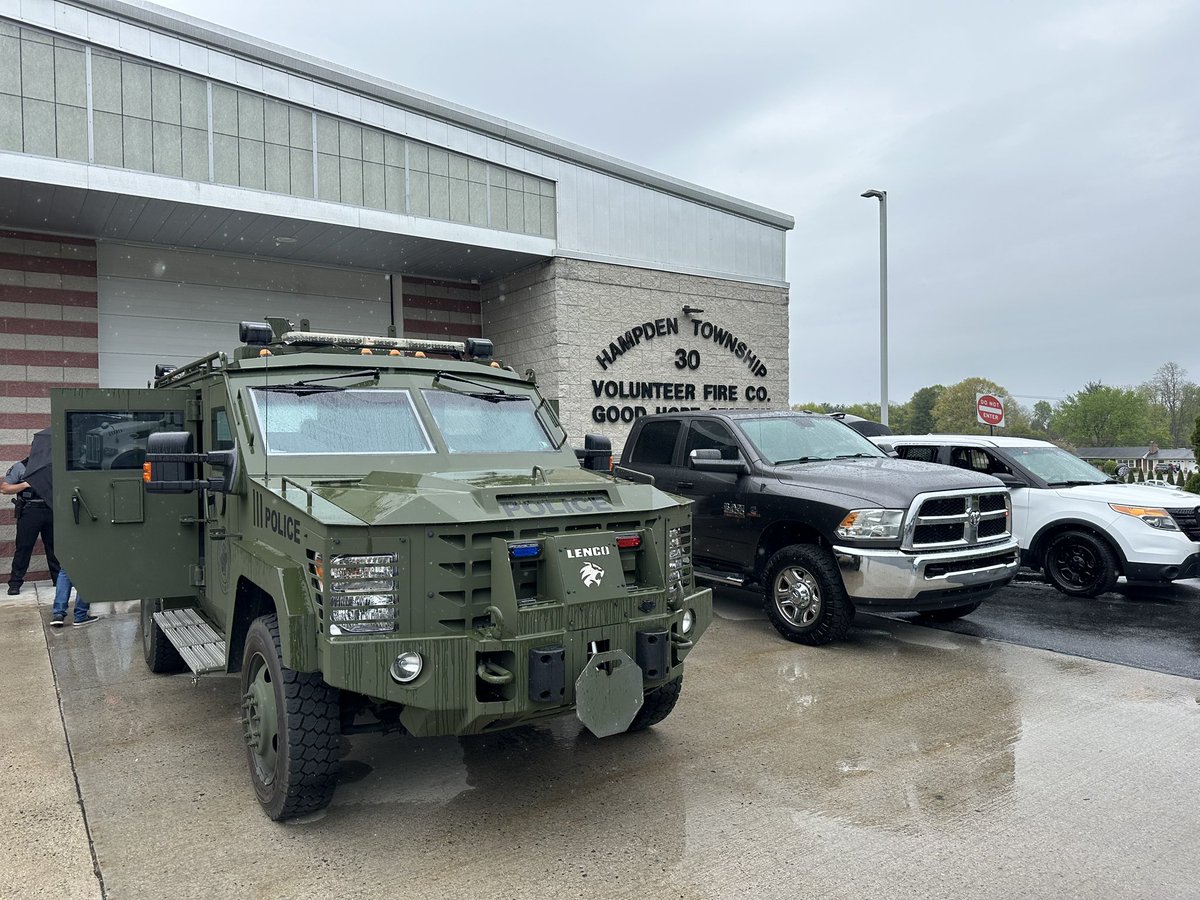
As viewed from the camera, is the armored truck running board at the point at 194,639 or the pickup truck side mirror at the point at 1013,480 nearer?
the armored truck running board at the point at 194,639

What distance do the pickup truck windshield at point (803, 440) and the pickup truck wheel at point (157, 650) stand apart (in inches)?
198

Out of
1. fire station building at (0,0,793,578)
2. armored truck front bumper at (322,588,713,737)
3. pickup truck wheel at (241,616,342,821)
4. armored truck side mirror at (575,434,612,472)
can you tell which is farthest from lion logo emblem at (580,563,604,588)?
fire station building at (0,0,793,578)

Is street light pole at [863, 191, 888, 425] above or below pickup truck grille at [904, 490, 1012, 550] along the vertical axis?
above

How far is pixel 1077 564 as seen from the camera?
9.27 m

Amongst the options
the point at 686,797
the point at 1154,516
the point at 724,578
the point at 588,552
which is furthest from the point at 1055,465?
the point at 588,552

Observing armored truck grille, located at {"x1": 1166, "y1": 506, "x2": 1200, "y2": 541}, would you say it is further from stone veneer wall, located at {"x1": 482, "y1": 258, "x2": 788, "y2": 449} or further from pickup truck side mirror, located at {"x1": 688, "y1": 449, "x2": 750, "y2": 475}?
stone veneer wall, located at {"x1": 482, "y1": 258, "x2": 788, "y2": 449}

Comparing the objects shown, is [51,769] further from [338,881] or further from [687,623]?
[687,623]

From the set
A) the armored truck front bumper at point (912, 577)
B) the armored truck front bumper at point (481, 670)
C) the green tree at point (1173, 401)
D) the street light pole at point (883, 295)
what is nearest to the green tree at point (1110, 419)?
the green tree at point (1173, 401)

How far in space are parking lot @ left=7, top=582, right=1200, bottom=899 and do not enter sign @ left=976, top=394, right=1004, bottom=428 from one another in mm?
9081

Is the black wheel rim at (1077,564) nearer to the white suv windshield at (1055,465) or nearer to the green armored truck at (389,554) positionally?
the white suv windshield at (1055,465)

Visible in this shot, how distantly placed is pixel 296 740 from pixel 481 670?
87 cm


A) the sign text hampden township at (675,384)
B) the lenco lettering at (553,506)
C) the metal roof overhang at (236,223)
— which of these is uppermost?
the metal roof overhang at (236,223)

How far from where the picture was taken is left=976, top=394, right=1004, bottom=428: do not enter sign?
14734 mm

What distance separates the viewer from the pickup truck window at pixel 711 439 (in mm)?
8086
